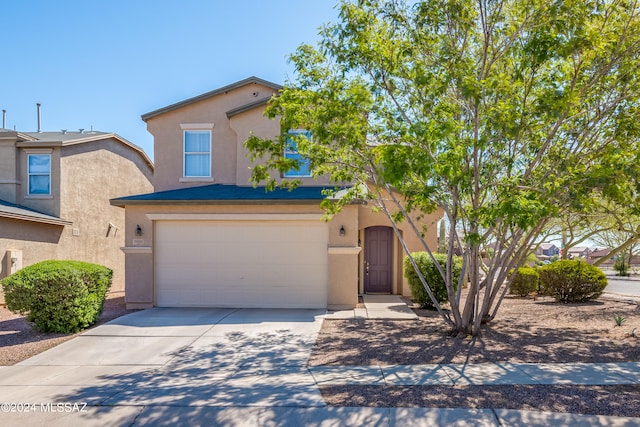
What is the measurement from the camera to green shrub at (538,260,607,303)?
1342 cm

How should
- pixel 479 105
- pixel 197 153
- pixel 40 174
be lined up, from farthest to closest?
1. pixel 40 174
2. pixel 197 153
3. pixel 479 105

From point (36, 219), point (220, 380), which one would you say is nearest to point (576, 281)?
point (220, 380)

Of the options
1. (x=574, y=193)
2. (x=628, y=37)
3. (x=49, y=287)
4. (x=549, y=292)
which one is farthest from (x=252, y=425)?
Result: (x=549, y=292)

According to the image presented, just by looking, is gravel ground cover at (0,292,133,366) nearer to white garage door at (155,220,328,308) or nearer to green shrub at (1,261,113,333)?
green shrub at (1,261,113,333)

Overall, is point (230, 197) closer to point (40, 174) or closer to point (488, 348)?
point (488, 348)

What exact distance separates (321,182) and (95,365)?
801 cm

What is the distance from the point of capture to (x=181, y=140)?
Answer: 14570 millimetres

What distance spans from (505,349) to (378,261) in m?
7.55

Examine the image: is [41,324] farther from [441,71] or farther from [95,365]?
[441,71]

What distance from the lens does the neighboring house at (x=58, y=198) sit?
589 inches

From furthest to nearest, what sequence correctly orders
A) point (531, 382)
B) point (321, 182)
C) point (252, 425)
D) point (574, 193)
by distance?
point (321, 182), point (574, 193), point (531, 382), point (252, 425)

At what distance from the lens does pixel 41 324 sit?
950 centimetres

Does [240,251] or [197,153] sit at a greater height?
[197,153]

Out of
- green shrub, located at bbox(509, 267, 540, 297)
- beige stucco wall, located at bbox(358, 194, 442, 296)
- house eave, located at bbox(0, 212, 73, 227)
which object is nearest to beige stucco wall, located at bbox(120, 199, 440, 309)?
beige stucco wall, located at bbox(358, 194, 442, 296)
